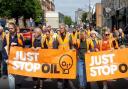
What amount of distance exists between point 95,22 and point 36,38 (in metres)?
101

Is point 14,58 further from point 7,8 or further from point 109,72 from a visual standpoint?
point 7,8

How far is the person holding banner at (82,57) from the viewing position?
13.1 m

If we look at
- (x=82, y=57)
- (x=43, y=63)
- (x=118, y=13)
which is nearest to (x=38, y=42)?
(x=43, y=63)

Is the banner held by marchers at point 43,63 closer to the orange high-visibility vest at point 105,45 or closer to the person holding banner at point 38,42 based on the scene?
the person holding banner at point 38,42

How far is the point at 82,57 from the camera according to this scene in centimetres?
1306

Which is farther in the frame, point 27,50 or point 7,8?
point 7,8

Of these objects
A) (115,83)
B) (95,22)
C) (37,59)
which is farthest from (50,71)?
(95,22)

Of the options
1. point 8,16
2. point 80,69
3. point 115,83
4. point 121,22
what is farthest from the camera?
point 8,16

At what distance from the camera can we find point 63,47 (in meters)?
13.5

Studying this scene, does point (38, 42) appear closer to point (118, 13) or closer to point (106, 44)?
point (106, 44)

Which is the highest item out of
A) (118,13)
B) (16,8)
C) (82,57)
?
(16,8)

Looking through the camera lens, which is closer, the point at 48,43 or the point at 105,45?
the point at 105,45

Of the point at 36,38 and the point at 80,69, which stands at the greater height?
the point at 36,38

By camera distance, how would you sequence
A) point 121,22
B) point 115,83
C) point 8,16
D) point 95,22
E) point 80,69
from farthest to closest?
point 95,22
point 8,16
point 121,22
point 115,83
point 80,69
